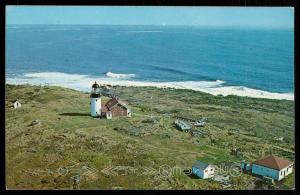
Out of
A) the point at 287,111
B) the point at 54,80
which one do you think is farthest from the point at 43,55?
the point at 287,111

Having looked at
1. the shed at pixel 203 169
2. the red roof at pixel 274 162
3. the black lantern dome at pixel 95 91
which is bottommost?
the shed at pixel 203 169

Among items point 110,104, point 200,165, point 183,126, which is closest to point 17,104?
point 110,104

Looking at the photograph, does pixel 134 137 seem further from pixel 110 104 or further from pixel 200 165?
pixel 200 165

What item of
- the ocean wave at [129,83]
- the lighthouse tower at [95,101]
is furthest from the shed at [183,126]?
the lighthouse tower at [95,101]

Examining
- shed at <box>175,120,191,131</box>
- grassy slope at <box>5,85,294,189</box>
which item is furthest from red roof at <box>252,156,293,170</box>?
shed at <box>175,120,191,131</box>

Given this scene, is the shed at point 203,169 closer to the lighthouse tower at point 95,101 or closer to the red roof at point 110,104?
the red roof at point 110,104
